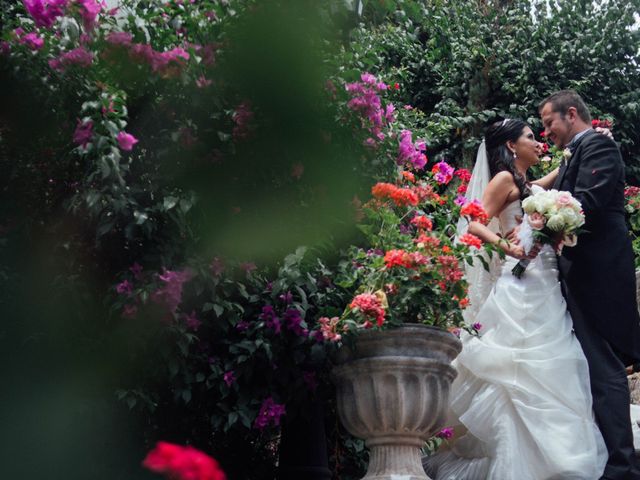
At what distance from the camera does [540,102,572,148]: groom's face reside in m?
4.19

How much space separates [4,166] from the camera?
3.22 metres

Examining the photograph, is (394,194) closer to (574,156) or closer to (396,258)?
(396,258)

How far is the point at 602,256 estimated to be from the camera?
3.80 meters

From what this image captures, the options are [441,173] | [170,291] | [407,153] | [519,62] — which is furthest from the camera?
[519,62]

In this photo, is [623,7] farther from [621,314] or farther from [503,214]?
[621,314]

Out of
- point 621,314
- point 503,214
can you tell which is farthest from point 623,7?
point 621,314

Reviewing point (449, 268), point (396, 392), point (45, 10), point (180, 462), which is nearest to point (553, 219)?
point (449, 268)

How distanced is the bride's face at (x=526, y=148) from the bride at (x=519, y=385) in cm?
16

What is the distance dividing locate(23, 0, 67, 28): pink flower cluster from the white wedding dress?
2.28 meters

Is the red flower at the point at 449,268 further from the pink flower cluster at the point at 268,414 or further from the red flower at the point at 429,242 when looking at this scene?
the pink flower cluster at the point at 268,414

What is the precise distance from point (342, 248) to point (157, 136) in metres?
1.02

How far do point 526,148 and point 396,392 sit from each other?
164cm

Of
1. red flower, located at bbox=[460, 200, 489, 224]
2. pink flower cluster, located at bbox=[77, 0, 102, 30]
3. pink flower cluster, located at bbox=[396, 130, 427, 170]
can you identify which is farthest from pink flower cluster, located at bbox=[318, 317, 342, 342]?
pink flower cluster, located at bbox=[77, 0, 102, 30]

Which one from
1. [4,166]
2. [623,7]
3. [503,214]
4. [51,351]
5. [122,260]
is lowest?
[51,351]
